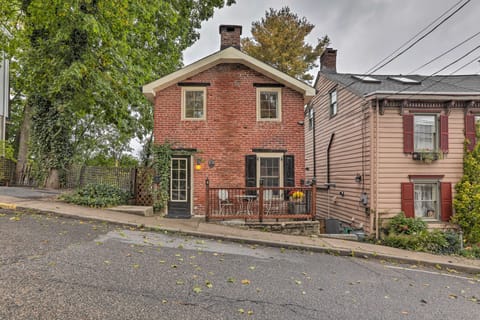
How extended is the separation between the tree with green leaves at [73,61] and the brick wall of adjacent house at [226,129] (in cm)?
260

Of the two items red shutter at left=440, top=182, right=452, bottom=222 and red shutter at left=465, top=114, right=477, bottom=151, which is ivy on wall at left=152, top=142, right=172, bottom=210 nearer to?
red shutter at left=440, top=182, right=452, bottom=222

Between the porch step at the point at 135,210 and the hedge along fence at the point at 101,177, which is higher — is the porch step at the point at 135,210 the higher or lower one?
the lower one

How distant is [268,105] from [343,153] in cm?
403

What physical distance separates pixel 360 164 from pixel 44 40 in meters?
13.4

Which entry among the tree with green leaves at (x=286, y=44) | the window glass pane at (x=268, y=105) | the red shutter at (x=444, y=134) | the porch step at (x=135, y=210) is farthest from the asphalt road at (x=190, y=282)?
the tree with green leaves at (x=286, y=44)

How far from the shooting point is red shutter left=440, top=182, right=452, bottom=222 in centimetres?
978

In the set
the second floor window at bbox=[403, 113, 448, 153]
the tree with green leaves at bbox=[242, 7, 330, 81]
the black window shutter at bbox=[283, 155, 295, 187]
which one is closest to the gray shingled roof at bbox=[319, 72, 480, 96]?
the second floor window at bbox=[403, 113, 448, 153]

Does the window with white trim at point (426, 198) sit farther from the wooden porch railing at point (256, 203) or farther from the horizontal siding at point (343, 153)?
the wooden porch railing at point (256, 203)

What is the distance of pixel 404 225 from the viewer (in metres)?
9.33

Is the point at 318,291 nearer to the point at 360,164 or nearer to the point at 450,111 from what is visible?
the point at 360,164

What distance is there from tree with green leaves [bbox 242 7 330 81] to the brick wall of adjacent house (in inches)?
563

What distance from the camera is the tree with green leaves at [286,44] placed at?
23.5 m

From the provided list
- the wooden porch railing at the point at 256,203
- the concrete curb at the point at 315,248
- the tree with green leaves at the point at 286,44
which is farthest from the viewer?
the tree with green leaves at the point at 286,44

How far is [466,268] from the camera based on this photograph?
7.30m
